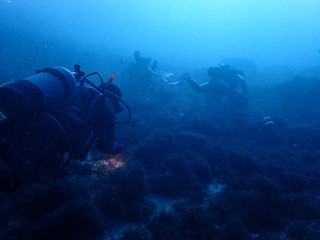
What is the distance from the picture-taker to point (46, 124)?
8.52 ft

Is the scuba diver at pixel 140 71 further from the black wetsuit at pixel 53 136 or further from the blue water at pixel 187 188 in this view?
the black wetsuit at pixel 53 136

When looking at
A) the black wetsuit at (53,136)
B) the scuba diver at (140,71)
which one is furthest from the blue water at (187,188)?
the scuba diver at (140,71)

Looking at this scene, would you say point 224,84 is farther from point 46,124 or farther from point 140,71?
point 46,124

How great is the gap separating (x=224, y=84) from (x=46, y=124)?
37.6ft

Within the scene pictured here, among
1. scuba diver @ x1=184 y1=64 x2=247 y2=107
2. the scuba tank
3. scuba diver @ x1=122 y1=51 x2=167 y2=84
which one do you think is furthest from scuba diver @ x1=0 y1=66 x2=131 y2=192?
scuba diver @ x1=122 y1=51 x2=167 y2=84

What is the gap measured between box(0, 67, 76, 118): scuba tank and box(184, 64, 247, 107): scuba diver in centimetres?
1085

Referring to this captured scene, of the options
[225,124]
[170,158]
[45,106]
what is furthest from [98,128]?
[225,124]

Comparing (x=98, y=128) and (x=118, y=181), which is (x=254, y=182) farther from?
(x=98, y=128)

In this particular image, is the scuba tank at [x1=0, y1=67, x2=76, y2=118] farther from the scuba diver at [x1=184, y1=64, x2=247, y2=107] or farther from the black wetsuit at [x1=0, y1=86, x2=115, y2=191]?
the scuba diver at [x1=184, y1=64, x2=247, y2=107]

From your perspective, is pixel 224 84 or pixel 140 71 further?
pixel 140 71

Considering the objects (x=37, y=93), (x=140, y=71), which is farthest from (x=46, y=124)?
(x=140, y=71)

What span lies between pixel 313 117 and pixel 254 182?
966 centimetres

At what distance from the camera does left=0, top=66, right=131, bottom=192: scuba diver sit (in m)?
2.27

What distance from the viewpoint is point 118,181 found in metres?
4.67
